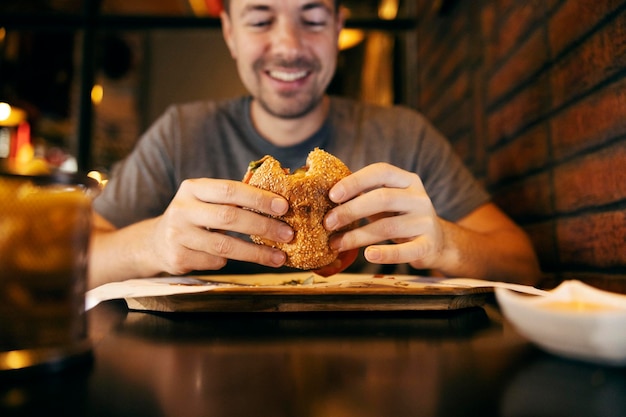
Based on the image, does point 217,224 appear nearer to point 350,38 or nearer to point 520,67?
point 520,67

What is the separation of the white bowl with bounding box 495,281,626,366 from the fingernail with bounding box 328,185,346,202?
0.47 meters

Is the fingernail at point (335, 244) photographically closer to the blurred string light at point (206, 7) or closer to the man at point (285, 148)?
the man at point (285, 148)

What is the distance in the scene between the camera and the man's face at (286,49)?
184 centimetres

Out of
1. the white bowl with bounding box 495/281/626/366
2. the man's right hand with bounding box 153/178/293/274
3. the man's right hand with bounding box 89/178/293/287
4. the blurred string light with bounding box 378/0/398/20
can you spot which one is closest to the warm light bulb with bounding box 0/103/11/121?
the blurred string light with bounding box 378/0/398/20

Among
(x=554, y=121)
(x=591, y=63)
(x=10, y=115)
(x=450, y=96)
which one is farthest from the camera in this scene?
(x=10, y=115)

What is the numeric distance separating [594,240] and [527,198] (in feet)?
1.49

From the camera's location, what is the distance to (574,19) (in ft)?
4.31

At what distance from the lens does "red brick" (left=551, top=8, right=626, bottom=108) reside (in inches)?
43.4

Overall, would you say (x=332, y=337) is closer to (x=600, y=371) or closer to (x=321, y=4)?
(x=600, y=371)

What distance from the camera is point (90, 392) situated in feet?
1.55

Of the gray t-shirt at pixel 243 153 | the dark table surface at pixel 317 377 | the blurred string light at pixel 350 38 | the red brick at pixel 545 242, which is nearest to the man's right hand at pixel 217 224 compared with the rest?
the dark table surface at pixel 317 377

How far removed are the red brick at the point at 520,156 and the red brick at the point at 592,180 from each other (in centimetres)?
13

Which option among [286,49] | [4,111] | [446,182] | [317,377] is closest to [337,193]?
[317,377]

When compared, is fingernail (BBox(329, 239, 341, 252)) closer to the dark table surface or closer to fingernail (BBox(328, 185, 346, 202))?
fingernail (BBox(328, 185, 346, 202))
